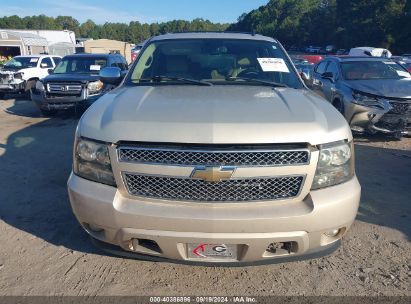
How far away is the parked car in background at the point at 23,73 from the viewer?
568 inches

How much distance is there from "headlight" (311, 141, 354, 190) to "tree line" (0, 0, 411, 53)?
14.7m

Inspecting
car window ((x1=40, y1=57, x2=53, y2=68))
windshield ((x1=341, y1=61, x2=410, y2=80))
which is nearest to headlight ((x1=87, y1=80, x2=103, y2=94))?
windshield ((x1=341, y1=61, x2=410, y2=80))

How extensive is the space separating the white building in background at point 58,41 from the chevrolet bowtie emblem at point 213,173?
149ft

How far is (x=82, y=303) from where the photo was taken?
265 cm

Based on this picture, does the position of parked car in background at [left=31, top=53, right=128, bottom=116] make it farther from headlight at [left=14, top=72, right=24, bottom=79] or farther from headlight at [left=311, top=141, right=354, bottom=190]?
headlight at [left=311, top=141, right=354, bottom=190]

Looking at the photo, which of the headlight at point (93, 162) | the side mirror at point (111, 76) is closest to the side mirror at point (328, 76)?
the side mirror at point (111, 76)

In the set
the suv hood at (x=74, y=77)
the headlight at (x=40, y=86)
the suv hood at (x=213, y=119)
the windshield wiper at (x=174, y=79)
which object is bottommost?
the headlight at (x=40, y=86)

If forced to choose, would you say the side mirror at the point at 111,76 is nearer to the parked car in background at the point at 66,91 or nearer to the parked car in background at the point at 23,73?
the parked car in background at the point at 66,91

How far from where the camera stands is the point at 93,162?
2654mm

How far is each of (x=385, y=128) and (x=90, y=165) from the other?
603 cm

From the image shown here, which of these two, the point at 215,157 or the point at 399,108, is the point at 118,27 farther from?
the point at 215,157

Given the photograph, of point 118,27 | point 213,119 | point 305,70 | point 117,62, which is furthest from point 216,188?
point 118,27

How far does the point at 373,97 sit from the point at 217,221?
5.74 meters

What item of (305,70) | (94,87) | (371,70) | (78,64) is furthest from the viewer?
(78,64)
